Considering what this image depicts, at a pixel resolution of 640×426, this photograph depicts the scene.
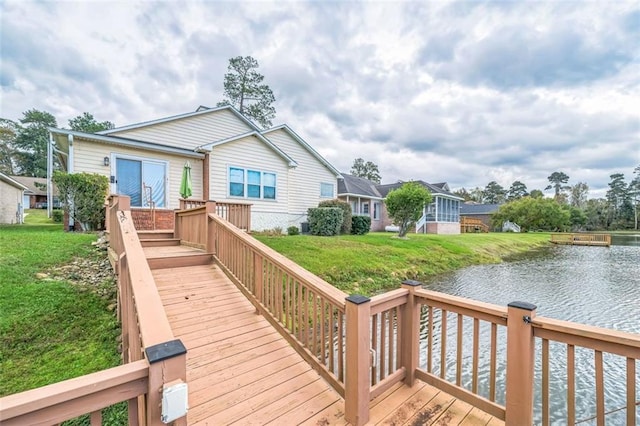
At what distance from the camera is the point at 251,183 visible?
1241 cm

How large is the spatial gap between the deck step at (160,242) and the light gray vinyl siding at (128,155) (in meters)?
4.17

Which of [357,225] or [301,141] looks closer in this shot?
[301,141]

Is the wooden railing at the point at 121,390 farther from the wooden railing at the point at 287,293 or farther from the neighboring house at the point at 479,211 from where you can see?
the neighboring house at the point at 479,211

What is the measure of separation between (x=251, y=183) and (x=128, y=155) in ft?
15.1

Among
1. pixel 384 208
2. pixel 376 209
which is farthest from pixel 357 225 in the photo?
pixel 384 208

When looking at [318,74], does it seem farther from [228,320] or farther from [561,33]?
[228,320]

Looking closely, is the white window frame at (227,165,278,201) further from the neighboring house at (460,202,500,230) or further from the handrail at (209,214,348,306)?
the neighboring house at (460,202,500,230)

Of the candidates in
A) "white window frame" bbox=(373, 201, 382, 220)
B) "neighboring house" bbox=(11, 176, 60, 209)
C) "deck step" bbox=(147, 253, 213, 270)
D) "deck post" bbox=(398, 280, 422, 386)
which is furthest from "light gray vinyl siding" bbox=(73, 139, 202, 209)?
"neighboring house" bbox=(11, 176, 60, 209)

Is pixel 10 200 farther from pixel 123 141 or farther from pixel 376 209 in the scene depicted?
pixel 376 209

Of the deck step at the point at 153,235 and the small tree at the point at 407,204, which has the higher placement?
the small tree at the point at 407,204

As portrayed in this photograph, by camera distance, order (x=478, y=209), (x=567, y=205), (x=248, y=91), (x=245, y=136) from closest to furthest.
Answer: (x=245, y=136) < (x=248, y=91) < (x=567, y=205) < (x=478, y=209)

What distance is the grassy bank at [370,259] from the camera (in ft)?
27.3

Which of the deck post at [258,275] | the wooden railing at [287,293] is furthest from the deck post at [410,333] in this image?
the deck post at [258,275]

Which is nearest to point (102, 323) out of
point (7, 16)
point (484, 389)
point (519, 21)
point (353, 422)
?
point (353, 422)
